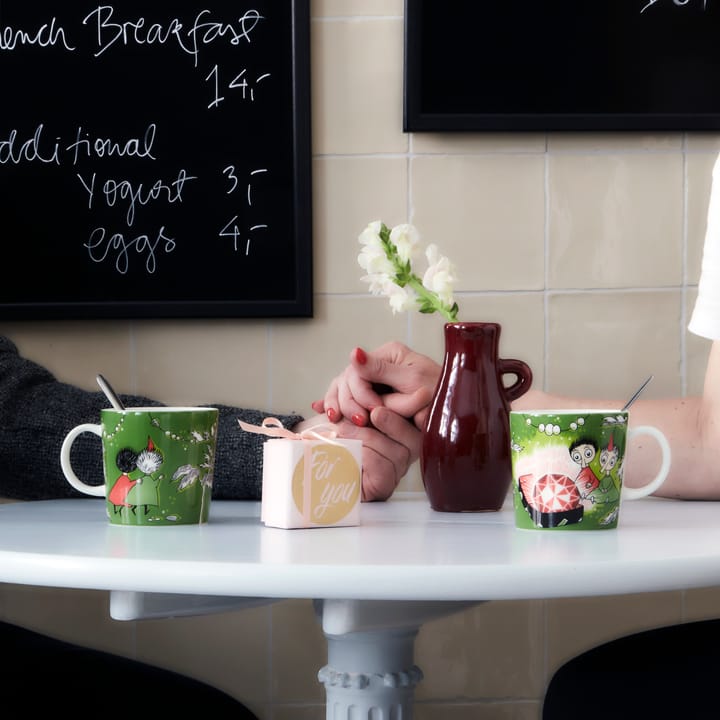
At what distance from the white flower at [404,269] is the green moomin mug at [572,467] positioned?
0.17m

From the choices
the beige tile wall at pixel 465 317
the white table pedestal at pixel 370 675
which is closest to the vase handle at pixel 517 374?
the white table pedestal at pixel 370 675

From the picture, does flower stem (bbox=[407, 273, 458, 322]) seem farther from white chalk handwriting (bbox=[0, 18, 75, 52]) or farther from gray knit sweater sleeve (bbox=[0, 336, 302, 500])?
white chalk handwriting (bbox=[0, 18, 75, 52])

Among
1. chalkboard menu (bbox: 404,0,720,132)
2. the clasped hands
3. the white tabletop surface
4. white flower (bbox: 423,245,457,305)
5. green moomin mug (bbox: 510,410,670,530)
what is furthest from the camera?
chalkboard menu (bbox: 404,0,720,132)

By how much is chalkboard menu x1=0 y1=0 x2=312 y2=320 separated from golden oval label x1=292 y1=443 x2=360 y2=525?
2.55 feet

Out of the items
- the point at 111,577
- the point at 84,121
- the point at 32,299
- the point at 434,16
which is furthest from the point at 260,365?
the point at 111,577

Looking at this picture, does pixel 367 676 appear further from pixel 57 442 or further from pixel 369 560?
pixel 57 442

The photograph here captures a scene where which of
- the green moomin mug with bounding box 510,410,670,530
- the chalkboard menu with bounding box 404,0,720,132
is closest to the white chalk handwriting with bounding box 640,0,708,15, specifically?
the chalkboard menu with bounding box 404,0,720,132

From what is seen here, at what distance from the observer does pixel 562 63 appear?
1627mm

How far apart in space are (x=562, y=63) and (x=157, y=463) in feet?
3.59

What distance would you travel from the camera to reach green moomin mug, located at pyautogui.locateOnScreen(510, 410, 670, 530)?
805 mm

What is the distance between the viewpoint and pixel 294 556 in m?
0.68

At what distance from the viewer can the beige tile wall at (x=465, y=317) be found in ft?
5.36

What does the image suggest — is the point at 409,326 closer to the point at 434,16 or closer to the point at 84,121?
the point at 434,16

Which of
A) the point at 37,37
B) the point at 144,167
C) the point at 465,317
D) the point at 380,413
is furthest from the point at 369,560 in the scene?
the point at 37,37
